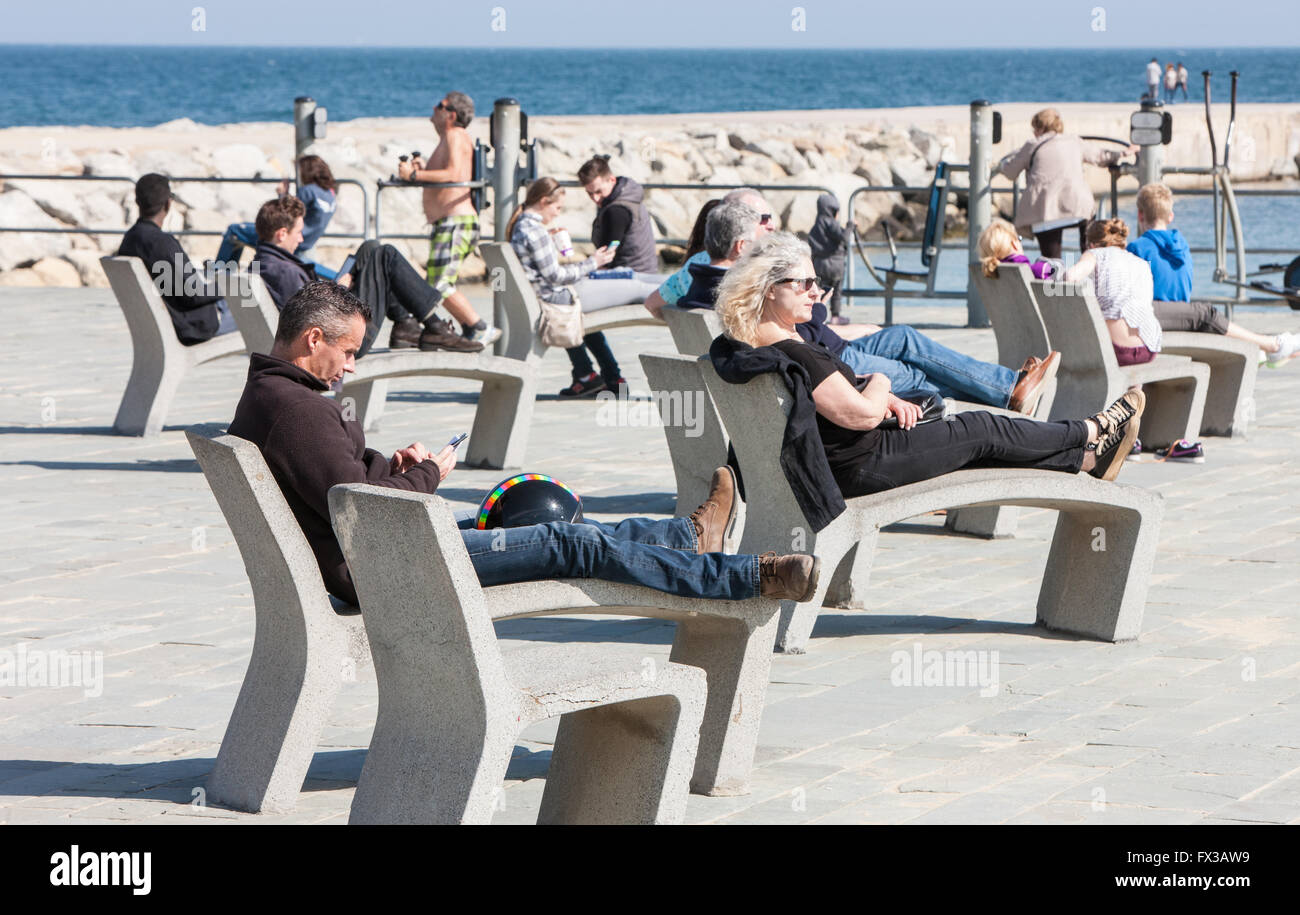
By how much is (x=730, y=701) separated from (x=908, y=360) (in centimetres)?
366

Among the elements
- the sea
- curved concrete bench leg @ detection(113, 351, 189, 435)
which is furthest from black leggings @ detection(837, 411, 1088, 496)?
the sea

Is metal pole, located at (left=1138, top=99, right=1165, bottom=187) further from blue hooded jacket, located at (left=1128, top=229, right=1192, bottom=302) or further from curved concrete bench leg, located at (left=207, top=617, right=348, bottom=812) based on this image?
curved concrete bench leg, located at (left=207, top=617, right=348, bottom=812)

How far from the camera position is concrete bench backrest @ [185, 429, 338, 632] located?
468 centimetres

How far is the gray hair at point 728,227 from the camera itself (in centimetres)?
846

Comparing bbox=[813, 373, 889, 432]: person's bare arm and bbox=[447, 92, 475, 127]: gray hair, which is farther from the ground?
bbox=[447, 92, 475, 127]: gray hair

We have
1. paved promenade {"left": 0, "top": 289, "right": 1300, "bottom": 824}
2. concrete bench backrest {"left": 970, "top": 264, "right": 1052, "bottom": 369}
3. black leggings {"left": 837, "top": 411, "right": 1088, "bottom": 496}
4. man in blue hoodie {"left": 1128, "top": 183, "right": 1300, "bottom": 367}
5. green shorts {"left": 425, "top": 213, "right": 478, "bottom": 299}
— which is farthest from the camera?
green shorts {"left": 425, "top": 213, "right": 478, "bottom": 299}

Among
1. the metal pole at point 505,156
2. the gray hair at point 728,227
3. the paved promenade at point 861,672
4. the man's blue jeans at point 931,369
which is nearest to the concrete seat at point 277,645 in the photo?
the paved promenade at point 861,672

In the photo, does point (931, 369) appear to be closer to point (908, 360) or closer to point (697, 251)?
point (908, 360)

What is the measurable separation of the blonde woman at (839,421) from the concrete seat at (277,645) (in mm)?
1834

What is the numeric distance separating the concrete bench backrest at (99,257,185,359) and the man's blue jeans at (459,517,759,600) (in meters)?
6.61

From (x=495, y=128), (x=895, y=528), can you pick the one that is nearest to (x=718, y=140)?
(x=495, y=128)

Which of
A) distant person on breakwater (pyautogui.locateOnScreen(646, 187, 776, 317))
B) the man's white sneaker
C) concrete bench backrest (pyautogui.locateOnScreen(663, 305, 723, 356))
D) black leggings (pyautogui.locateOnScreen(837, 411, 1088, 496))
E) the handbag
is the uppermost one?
distant person on breakwater (pyautogui.locateOnScreen(646, 187, 776, 317))

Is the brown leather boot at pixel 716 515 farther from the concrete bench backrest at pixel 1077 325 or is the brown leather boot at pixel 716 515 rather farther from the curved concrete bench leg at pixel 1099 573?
the concrete bench backrest at pixel 1077 325
